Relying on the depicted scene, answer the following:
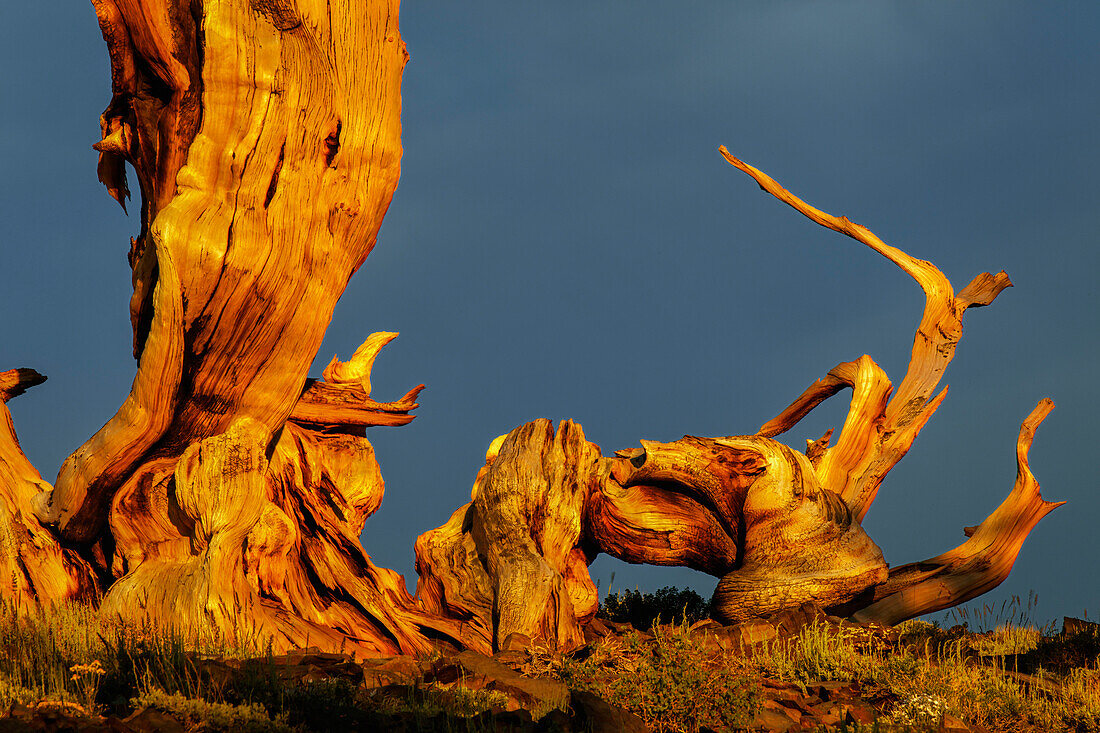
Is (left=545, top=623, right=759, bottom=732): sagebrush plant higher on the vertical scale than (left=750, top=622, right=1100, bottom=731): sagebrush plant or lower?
lower

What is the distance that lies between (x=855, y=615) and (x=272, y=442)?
20.5ft

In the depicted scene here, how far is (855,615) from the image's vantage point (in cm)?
1130

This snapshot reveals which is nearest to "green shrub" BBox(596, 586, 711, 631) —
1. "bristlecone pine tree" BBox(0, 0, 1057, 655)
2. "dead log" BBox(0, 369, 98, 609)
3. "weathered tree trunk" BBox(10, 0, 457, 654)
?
"bristlecone pine tree" BBox(0, 0, 1057, 655)

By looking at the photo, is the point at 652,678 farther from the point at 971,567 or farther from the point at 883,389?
the point at 883,389

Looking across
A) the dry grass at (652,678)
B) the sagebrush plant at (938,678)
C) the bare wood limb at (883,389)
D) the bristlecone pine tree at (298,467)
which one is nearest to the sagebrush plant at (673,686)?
the dry grass at (652,678)

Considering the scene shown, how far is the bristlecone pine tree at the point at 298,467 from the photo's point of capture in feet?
31.5

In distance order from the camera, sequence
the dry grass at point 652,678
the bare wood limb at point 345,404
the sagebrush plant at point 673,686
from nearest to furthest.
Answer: the dry grass at point 652,678 < the sagebrush plant at point 673,686 < the bare wood limb at point 345,404

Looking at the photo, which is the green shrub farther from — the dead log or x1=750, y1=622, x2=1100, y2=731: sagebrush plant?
A: the dead log

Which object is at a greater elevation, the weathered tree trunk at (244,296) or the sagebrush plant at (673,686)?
the weathered tree trunk at (244,296)

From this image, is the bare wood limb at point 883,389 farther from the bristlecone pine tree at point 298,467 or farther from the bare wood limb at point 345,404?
the bare wood limb at point 345,404

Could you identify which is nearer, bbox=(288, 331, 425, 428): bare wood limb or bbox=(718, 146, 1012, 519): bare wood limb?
bbox=(288, 331, 425, 428): bare wood limb

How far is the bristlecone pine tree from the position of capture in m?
9.60

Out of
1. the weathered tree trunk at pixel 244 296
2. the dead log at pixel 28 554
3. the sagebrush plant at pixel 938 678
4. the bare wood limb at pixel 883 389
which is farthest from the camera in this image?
the bare wood limb at pixel 883 389

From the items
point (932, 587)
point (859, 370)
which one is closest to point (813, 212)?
point (859, 370)
